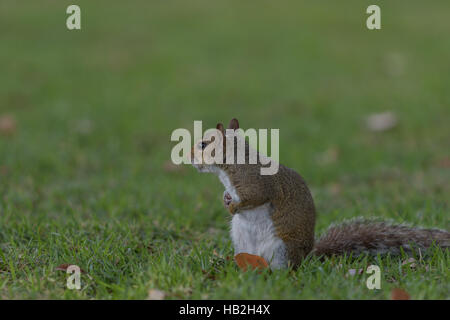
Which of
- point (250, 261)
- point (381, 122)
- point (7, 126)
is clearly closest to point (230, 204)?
point (250, 261)

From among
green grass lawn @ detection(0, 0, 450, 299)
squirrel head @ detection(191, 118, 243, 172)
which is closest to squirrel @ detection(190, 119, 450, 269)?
squirrel head @ detection(191, 118, 243, 172)

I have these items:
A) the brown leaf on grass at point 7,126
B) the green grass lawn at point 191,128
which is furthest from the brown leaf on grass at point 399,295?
the brown leaf on grass at point 7,126

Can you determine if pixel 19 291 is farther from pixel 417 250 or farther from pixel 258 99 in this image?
pixel 258 99

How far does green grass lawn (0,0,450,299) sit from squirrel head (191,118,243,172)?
496mm

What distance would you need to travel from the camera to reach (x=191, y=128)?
7285mm

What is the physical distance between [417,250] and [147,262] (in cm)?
147

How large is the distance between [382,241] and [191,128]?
4.24 metres

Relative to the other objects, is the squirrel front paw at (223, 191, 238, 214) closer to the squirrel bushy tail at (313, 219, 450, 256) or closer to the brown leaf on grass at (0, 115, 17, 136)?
the squirrel bushy tail at (313, 219, 450, 256)

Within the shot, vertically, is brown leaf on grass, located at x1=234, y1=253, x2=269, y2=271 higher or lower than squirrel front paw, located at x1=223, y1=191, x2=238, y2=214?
lower

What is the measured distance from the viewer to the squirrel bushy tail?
3314 millimetres

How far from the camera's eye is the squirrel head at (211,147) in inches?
120

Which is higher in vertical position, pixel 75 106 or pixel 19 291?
pixel 75 106

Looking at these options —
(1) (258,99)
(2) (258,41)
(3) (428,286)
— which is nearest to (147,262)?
(3) (428,286)
